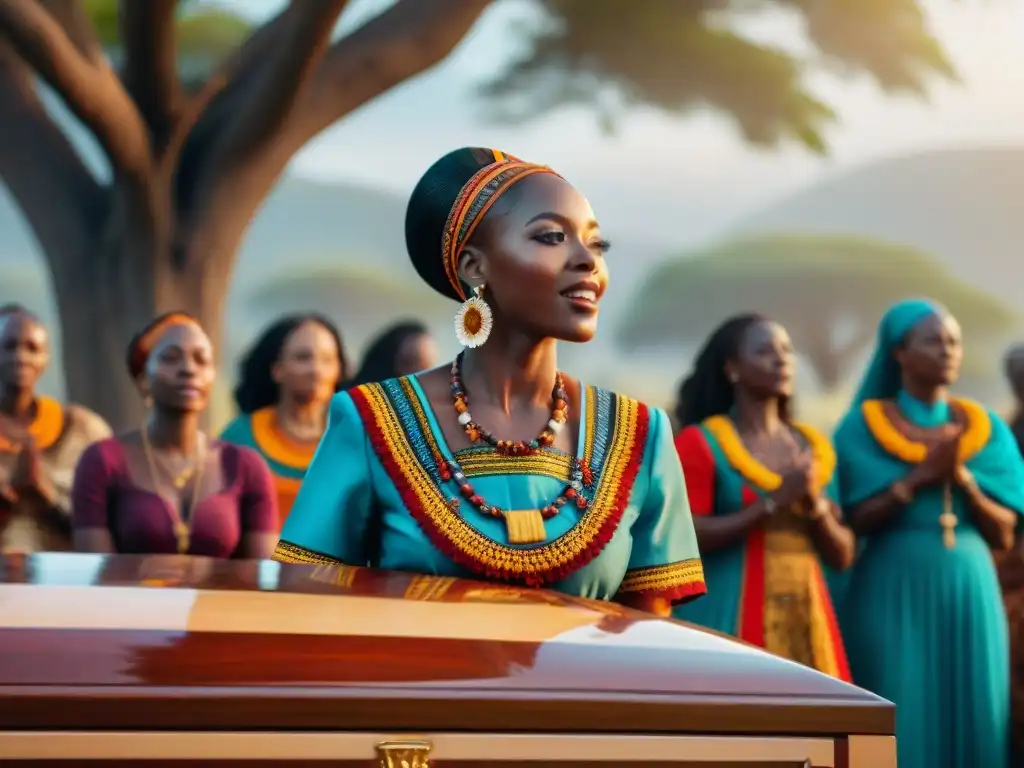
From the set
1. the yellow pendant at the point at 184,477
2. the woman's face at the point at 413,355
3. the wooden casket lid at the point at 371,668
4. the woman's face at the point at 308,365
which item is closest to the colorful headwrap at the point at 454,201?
the wooden casket lid at the point at 371,668

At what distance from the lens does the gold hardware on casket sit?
1771 mm

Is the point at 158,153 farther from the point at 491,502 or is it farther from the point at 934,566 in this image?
the point at 491,502

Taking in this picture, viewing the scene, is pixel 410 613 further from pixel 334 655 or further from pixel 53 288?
pixel 53 288

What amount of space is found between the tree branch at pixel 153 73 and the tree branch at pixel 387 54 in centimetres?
79

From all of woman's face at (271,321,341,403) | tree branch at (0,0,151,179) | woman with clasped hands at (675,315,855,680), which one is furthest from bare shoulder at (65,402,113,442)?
tree branch at (0,0,151,179)

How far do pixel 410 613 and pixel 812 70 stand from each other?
592 inches

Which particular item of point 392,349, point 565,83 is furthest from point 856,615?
point 565,83

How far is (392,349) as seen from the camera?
7383 millimetres

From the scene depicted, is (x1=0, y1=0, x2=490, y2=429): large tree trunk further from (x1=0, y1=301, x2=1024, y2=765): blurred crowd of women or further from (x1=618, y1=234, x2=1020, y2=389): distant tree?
(x1=618, y1=234, x2=1020, y2=389): distant tree

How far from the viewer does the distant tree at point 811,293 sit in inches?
645

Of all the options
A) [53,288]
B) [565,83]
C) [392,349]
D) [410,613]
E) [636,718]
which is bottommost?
[636,718]

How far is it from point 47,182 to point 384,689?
841cm

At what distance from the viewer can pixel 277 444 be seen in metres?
6.62

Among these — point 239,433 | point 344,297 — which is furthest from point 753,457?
point 344,297
